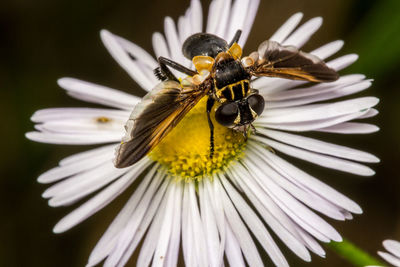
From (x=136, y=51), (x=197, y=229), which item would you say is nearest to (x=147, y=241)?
(x=197, y=229)

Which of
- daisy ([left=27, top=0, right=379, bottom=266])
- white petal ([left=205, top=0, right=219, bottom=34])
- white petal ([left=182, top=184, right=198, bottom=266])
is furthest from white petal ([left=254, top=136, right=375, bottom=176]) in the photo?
white petal ([left=205, top=0, right=219, bottom=34])

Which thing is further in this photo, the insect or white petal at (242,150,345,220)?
white petal at (242,150,345,220)

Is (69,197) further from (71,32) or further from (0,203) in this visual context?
(71,32)

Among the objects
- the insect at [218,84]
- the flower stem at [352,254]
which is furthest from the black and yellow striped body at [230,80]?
the flower stem at [352,254]

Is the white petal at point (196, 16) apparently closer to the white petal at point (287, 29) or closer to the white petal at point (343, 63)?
the white petal at point (287, 29)

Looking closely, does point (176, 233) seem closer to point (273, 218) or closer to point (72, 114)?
point (273, 218)

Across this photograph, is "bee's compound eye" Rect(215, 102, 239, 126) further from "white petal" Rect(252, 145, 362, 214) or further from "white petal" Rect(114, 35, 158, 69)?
"white petal" Rect(114, 35, 158, 69)
